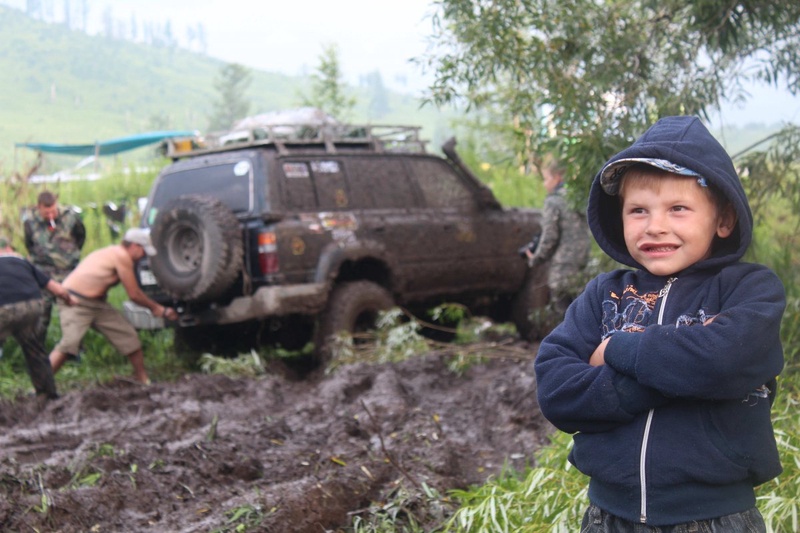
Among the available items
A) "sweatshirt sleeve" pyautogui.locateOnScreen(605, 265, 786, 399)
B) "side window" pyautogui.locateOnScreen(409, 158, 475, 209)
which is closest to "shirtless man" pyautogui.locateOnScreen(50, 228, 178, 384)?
"side window" pyautogui.locateOnScreen(409, 158, 475, 209)

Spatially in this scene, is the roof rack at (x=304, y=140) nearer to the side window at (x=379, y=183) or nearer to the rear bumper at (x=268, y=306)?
the side window at (x=379, y=183)

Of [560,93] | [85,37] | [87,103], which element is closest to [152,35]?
[85,37]

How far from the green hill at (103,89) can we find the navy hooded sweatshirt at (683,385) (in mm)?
64662

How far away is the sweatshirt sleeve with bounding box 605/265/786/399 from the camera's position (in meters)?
2.18

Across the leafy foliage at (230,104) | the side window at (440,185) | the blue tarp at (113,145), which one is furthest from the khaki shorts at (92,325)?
the leafy foliage at (230,104)

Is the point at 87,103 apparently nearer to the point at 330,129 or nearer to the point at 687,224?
the point at 330,129

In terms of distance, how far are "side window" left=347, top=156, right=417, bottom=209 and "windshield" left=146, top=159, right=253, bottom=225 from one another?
3.53ft

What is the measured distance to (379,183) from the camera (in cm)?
970

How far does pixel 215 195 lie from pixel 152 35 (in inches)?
6146

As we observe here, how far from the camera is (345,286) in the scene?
9.09 metres

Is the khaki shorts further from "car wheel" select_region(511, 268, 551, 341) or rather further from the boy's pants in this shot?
the boy's pants

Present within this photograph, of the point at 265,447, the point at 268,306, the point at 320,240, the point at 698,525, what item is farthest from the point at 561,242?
A: the point at 698,525

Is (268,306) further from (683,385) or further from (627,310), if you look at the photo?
(683,385)

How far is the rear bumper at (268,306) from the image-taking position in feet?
27.5
